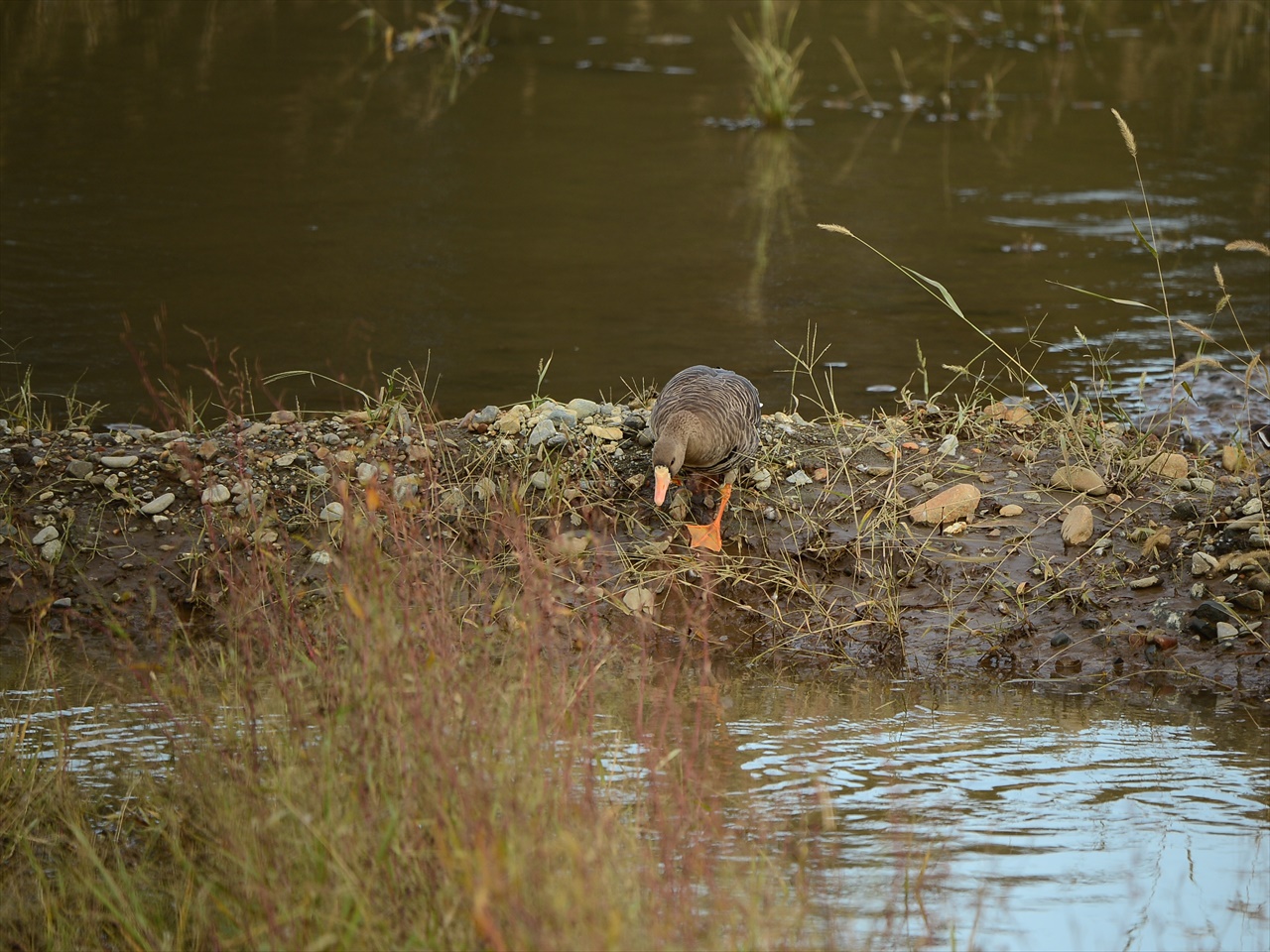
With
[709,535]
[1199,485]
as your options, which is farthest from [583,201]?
[1199,485]

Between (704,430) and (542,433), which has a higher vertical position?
(704,430)

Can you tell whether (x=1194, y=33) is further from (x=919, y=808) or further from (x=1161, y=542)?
(x=919, y=808)

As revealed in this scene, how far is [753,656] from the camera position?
4922 millimetres

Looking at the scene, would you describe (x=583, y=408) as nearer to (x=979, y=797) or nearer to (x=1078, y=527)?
(x=1078, y=527)

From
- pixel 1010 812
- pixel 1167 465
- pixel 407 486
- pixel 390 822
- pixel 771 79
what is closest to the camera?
pixel 390 822

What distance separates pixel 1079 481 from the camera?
214 inches

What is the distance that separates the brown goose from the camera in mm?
4949

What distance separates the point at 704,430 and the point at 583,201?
5.89 metres

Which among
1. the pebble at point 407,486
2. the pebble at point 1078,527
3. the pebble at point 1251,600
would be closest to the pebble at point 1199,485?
the pebble at point 1078,527

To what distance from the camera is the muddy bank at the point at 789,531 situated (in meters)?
4.84

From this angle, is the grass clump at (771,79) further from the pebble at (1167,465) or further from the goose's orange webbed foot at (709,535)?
the goose's orange webbed foot at (709,535)

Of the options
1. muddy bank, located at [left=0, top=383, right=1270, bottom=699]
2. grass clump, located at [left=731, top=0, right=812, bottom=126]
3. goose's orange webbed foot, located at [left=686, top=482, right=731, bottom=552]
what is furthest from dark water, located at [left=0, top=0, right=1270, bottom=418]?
goose's orange webbed foot, located at [left=686, top=482, right=731, bottom=552]

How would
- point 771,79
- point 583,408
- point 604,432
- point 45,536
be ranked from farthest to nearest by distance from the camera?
1. point 771,79
2. point 583,408
3. point 604,432
4. point 45,536

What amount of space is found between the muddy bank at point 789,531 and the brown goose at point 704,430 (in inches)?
9.6
